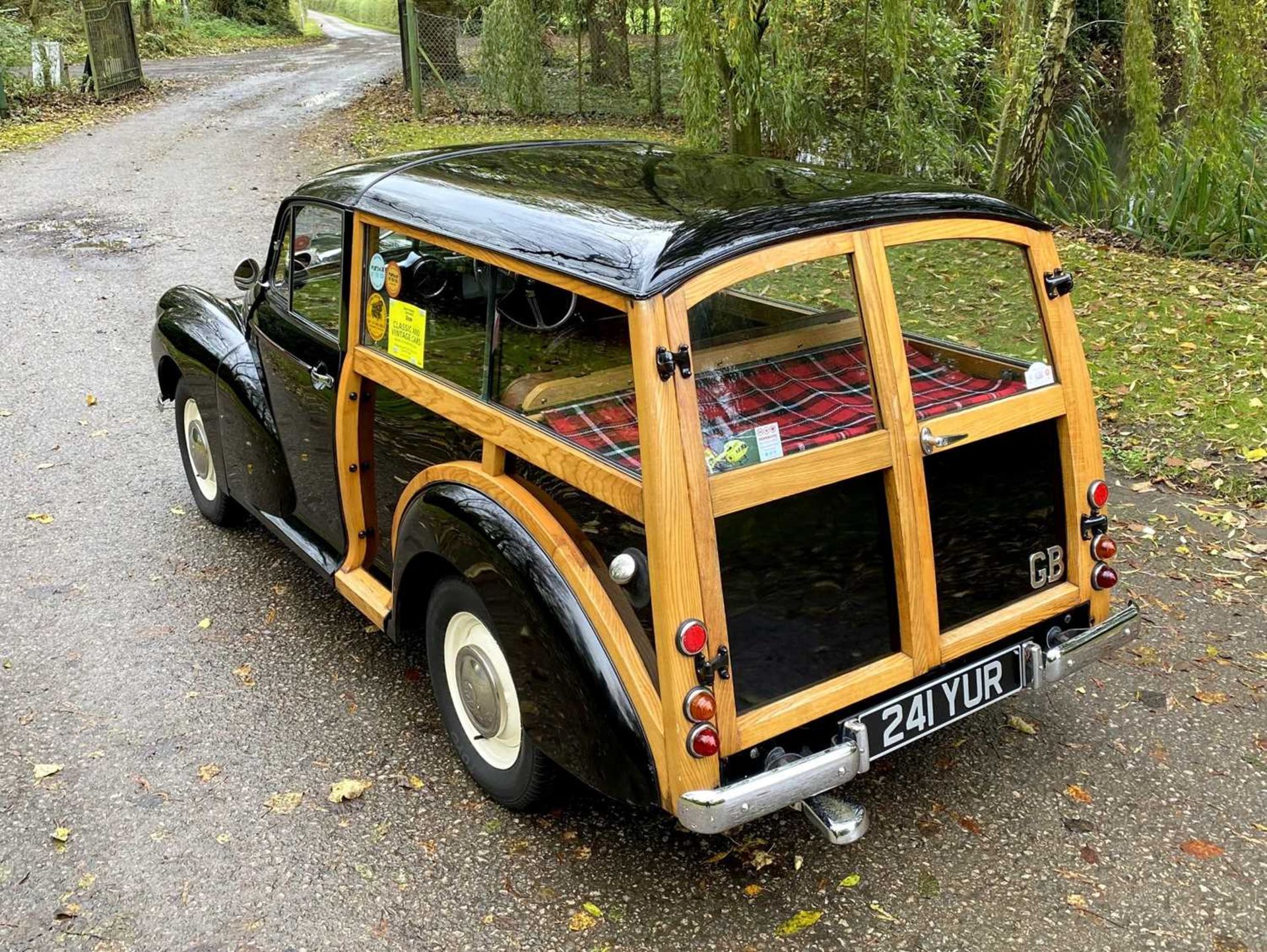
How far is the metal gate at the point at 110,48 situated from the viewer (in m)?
19.1

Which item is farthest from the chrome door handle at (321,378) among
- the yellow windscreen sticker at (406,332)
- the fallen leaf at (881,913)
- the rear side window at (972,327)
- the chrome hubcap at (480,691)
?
the fallen leaf at (881,913)

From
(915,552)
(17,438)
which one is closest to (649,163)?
(915,552)

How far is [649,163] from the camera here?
385 centimetres

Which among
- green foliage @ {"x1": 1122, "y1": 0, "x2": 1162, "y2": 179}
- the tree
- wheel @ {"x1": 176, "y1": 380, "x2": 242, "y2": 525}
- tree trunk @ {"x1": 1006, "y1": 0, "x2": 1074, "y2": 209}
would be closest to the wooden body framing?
wheel @ {"x1": 176, "y1": 380, "x2": 242, "y2": 525}

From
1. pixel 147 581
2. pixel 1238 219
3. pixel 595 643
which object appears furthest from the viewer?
pixel 1238 219

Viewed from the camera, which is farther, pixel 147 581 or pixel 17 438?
pixel 17 438

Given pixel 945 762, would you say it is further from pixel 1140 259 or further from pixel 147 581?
pixel 1140 259

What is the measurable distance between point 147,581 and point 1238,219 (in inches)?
352

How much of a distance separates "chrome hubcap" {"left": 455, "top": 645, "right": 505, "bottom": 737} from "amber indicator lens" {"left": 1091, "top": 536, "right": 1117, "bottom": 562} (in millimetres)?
1916

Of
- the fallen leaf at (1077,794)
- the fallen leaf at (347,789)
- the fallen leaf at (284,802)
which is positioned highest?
the fallen leaf at (284,802)

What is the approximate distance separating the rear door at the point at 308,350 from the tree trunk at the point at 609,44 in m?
15.2

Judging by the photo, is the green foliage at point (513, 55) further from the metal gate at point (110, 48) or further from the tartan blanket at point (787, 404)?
the tartan blanket at point (787, 404)

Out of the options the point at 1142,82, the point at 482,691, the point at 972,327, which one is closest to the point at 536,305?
the point at 482,691

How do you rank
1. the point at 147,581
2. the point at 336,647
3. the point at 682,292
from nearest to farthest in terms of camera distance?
the point at 682,292 < the point at 336,647 < the point at 147,581
